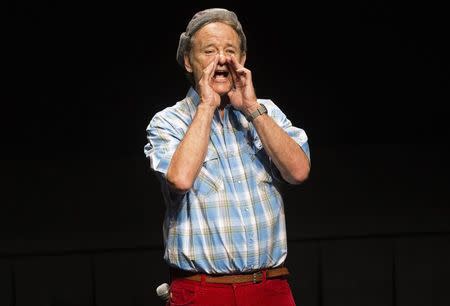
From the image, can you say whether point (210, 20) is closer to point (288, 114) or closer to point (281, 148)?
point (281, 148)

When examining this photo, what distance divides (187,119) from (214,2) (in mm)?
1428

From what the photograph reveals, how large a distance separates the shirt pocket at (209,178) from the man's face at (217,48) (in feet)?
0.52

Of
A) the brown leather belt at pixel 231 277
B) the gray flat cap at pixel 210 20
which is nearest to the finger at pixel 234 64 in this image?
the gray flat cap at pixel 210 20

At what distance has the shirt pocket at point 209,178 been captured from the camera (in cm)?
181

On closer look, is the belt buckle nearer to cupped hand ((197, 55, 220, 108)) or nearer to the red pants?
the red pants

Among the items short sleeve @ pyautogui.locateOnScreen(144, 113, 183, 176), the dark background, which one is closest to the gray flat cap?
short sleeve @ pyautogui.locateOnScreen(144, 113, 183, 176)

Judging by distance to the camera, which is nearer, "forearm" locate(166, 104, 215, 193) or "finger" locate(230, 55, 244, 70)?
"forearm" locate(166, 104, 215, 193)

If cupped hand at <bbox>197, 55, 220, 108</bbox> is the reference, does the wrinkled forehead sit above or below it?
above

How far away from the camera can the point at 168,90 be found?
10.6 ft

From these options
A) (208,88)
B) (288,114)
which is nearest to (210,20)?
(208,88)

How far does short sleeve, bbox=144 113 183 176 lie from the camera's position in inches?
70.7

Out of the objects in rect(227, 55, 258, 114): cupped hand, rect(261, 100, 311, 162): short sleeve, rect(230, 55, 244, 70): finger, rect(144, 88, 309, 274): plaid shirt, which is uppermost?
rect(230, 55, 244, 70): finger

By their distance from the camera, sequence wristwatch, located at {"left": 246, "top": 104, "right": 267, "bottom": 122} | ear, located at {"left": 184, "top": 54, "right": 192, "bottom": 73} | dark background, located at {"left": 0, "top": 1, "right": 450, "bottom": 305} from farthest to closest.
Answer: dark background, located at {"left": 0, "top": 1, "right": 450, "bottom": 305} < ear, located at {"left": 184, "top": 54, "right": 192, "bottom": 73} < wristwatch, located at {"left": 246, "top": 104, "right": 267, "bottom": 122}

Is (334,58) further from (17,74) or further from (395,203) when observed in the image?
(17,74)
